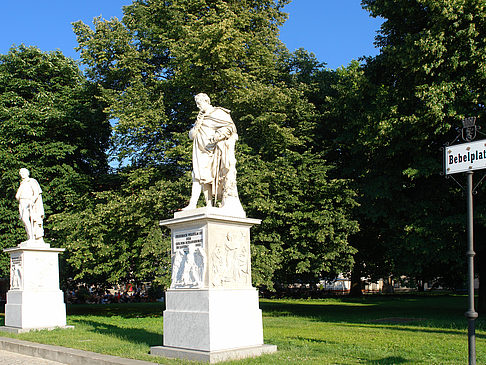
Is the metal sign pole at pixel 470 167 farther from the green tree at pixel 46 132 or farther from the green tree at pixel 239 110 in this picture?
the green tree at pixel 46 132

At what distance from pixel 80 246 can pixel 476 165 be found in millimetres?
17491

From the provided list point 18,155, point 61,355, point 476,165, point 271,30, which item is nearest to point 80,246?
point 18,155

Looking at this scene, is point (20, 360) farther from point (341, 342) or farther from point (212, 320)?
point (341, 342)

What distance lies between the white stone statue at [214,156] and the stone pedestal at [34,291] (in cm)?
810

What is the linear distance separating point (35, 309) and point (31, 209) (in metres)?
3.01

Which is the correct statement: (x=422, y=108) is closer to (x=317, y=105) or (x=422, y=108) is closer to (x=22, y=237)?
(x=317, y=105)

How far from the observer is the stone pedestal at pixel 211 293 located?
880 cm

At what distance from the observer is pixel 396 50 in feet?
61.0

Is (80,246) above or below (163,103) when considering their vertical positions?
below

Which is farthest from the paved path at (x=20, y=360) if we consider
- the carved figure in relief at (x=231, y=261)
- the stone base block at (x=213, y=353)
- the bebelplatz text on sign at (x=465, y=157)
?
the bebelplatz text on sign at (x=465, y=157)

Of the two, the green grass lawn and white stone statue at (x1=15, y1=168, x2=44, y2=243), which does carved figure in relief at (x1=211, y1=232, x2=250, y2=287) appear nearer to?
the green grass lawn

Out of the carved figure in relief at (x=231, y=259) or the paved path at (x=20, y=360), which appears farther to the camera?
the paved path at (x=20, y=360)

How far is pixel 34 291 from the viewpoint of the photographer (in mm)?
15820

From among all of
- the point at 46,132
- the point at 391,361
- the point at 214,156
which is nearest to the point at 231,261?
the point at 214,156
